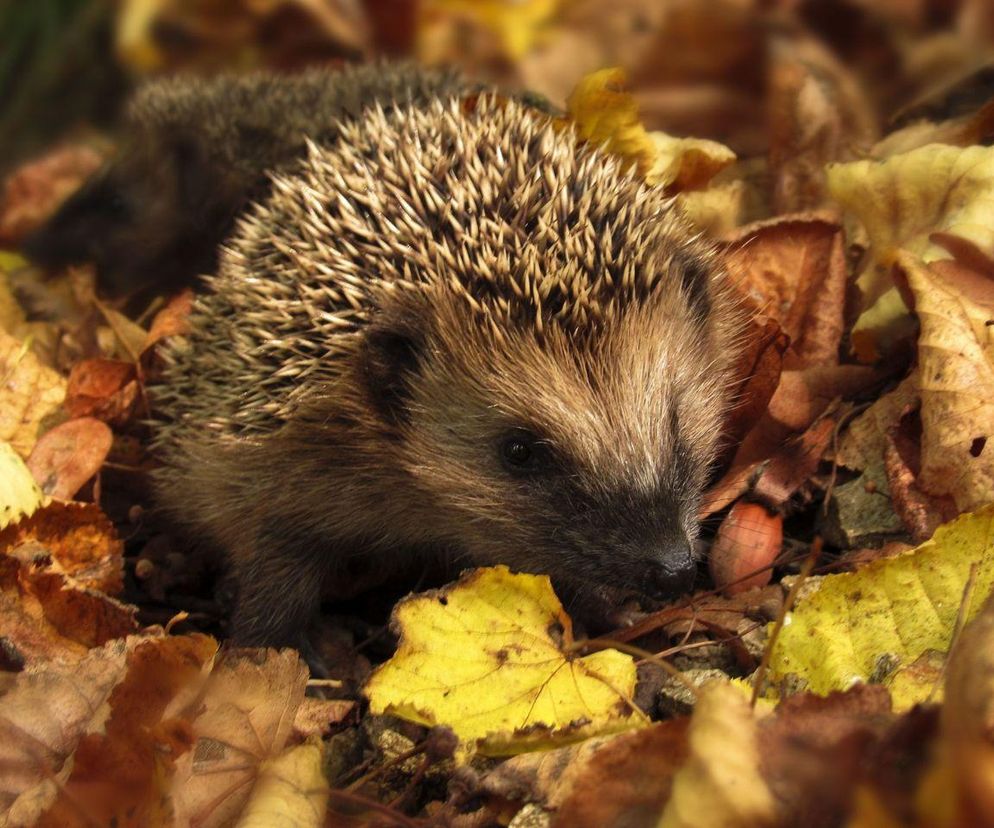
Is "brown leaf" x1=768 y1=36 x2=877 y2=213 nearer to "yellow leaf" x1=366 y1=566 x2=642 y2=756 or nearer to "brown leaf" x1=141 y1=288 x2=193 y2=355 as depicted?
"yellow leaf" x1=366 y1=566 x2=642 y2=756

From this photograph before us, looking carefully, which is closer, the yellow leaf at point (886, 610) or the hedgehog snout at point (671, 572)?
the yellow leaf at point (886, 610)

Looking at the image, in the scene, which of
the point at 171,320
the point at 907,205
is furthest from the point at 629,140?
the point at 171,320

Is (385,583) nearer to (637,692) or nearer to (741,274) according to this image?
(637,692)

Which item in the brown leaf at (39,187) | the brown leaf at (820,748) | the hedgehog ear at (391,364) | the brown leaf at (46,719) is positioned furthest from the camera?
the brown leaf at (39,187)

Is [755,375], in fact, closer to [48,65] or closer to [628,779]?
[628,779]

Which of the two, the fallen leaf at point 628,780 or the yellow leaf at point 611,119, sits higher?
the yellow leaf at point 611,119

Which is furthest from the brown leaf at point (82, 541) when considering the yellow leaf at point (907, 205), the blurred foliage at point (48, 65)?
the blurred foliage at point (48, 65)

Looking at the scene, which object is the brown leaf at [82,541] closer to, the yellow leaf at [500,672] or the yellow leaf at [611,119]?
the yellow leaf at [500,672]
